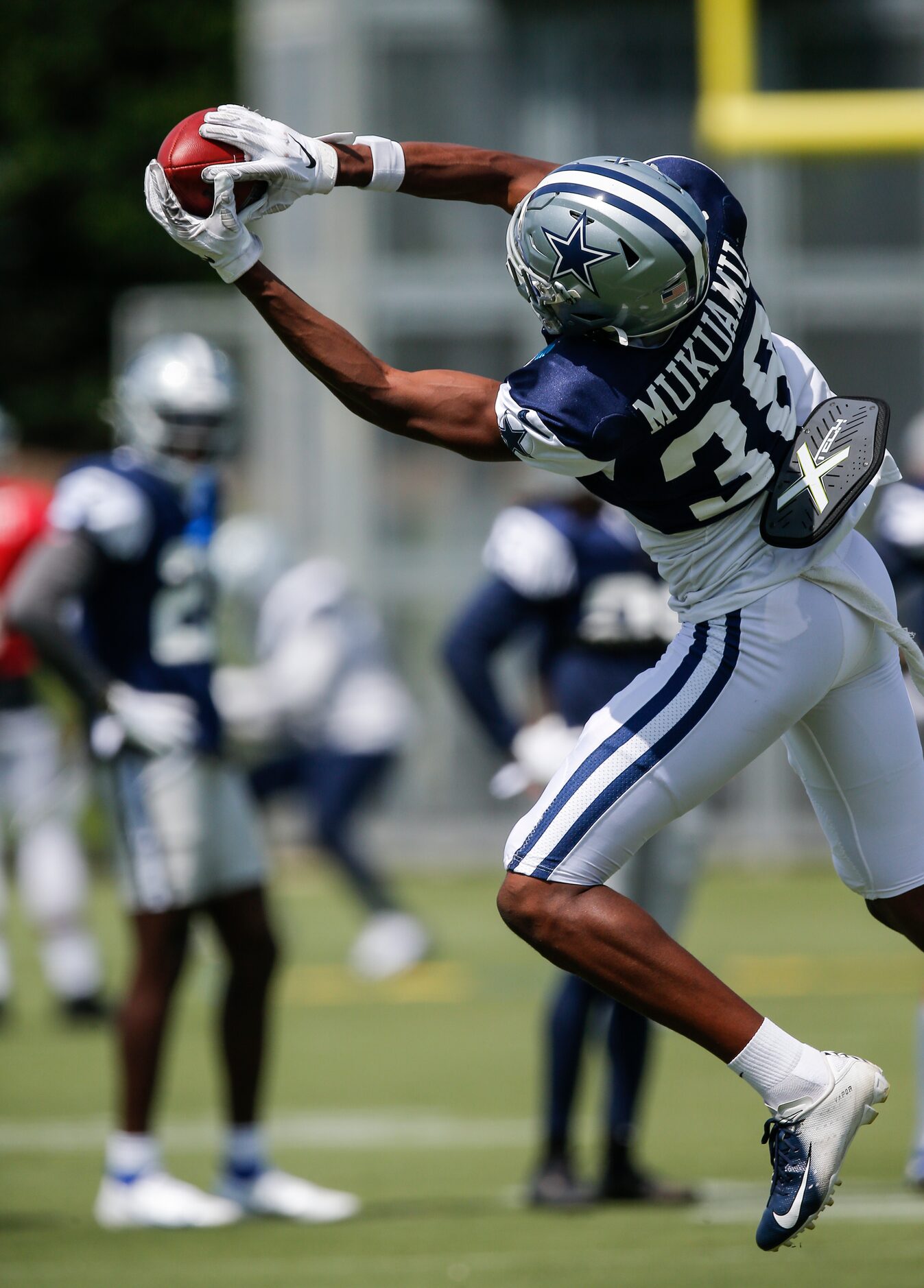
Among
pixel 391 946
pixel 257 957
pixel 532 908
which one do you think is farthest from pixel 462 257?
pixel 532 908

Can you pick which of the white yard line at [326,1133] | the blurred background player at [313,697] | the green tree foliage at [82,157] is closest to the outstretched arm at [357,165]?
the white yard line at [326,1133]

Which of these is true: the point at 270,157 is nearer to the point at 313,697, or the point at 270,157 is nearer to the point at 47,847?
the point at 47,847

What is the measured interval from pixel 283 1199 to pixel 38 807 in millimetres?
3336

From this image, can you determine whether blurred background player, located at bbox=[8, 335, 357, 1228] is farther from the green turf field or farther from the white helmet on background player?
the white helmet on background player

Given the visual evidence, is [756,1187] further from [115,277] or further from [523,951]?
[115,277]

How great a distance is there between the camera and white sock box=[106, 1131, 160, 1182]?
15.8ft

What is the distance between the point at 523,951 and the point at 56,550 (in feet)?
15.8

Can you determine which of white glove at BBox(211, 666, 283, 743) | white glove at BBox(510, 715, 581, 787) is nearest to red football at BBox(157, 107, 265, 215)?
white glove at BBox(510, 715, 581, 787)

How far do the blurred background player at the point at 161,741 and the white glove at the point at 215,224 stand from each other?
1.68 metres

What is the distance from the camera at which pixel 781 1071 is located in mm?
3336

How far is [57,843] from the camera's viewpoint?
315 inches

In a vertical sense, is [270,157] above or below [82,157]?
above

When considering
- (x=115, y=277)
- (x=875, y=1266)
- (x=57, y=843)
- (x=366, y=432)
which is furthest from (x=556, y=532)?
(x=115, y=277)

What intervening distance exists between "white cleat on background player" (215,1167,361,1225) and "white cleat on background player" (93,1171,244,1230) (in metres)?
0.07
